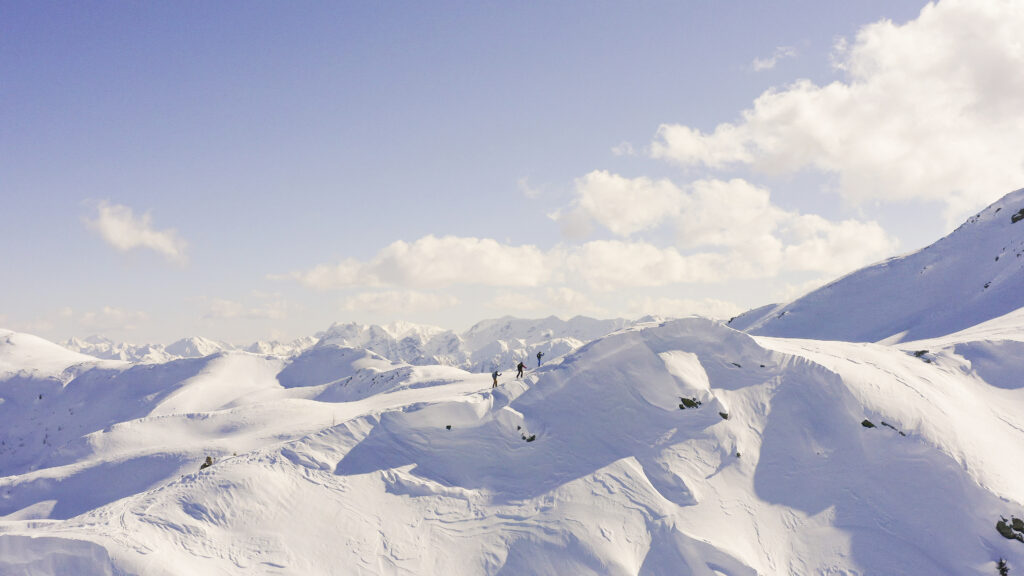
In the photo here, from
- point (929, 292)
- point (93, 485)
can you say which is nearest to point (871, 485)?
point (929, 292)

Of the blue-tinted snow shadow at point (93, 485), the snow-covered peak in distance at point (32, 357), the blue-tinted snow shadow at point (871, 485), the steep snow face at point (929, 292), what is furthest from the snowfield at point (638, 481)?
the snow-covered peak in distance at point (32, 357)

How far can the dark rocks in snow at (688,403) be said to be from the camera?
70.7 ft

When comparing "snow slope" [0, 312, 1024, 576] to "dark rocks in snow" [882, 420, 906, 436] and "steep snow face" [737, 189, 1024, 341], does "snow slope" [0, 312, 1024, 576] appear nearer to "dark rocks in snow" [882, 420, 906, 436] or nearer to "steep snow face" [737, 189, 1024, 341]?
"dark rocks in snow" [882, 420, 906, 436]

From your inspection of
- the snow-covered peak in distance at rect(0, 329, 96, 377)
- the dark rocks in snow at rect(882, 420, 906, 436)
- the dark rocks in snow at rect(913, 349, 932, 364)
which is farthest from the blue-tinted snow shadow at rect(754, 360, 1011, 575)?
the snow-covered peak in distance at rect(0, 329, 96, 377)

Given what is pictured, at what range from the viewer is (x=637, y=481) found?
60.9ft

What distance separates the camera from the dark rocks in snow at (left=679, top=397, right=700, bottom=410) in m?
21.6

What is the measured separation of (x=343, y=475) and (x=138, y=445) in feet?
115

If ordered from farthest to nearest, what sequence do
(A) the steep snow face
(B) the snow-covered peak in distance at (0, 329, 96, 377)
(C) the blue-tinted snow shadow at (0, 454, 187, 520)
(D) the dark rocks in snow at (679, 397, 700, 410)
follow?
(B) the snow-covered peak in distance at (0, 329, 96, 377), (A) the steep snow face, (C) the blue-tinted snow shadow at (0, 454, 187, 520), (D) the dark rocks in snow at (679, 397, 700, 410)

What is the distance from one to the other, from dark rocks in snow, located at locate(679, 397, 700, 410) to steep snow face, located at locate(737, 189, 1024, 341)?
95.7 ft

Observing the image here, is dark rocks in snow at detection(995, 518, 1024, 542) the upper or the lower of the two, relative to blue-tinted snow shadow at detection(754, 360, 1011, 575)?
lower

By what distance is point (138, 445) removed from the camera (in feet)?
138

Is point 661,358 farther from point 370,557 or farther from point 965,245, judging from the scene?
point 965,245

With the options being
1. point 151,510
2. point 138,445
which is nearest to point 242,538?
point 151,510

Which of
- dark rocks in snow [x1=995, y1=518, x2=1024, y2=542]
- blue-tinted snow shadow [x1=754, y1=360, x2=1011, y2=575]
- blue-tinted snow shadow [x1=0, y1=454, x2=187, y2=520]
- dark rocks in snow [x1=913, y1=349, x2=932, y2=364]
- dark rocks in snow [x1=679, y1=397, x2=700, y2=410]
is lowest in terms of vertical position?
dark rocks in snow [x1=995, y1=518, x2=1024, y2=542]
